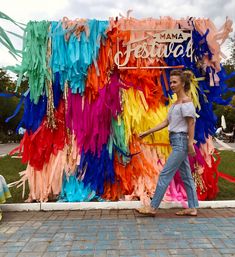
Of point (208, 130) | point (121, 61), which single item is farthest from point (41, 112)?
point (208, 130)

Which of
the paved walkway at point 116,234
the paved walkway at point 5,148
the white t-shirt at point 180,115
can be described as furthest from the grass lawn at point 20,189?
the paved walkway at point 5,148

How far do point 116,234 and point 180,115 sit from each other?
60.5 inches

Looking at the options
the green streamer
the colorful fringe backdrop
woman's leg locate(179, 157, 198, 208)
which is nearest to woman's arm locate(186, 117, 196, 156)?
woman's leg locate(179, 157, 198, 208)

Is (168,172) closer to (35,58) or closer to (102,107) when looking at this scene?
(102,107)

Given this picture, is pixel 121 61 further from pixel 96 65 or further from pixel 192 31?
pixel 192 31

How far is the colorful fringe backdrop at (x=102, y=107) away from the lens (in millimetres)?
4840

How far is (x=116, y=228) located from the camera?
3920mm

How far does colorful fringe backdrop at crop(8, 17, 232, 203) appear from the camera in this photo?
484cm

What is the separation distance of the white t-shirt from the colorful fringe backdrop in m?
0.51

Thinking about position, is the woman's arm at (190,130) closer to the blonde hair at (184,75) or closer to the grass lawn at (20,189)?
the blonde hair at (184,75)

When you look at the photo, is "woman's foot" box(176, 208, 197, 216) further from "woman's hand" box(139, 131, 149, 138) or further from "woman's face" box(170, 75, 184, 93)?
"woman's face" box(170, 75, 184, 93)

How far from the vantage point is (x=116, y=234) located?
3.72 meters

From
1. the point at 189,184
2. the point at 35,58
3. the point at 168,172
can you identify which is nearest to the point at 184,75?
the point at 168,172

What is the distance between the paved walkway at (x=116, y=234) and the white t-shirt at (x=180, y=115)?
3.41 feet
